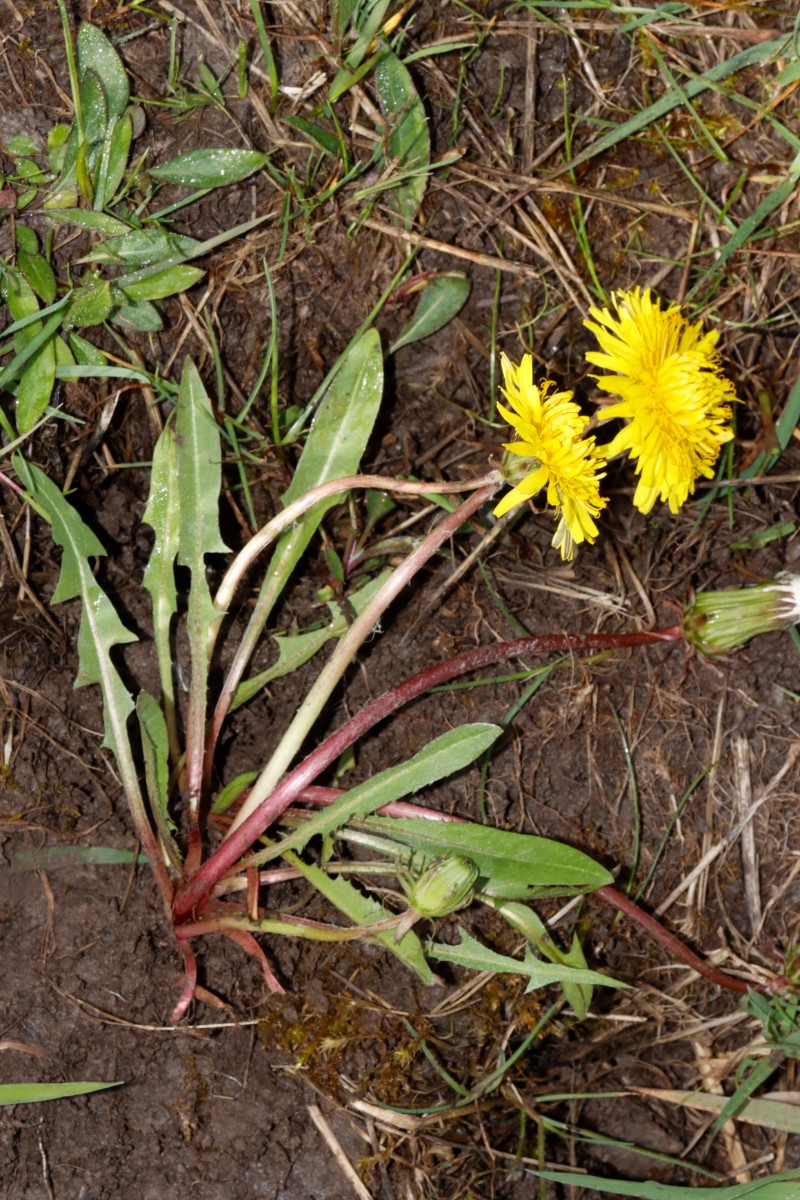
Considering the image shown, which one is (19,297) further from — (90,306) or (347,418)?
(347,418)

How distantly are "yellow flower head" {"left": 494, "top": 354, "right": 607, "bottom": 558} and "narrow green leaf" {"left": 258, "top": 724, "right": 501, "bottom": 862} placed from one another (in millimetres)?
427

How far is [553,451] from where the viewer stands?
70.4 inches

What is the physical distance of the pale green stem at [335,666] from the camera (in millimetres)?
1862

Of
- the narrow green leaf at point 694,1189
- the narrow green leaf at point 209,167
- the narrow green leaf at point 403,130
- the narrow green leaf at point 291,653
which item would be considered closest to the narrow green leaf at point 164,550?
the narrow green leaf at point 291,653

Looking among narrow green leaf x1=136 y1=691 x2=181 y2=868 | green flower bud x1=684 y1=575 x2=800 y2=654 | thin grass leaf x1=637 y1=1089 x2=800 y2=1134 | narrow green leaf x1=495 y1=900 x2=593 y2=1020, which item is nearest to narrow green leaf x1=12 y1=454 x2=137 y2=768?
narrow green leaf x1=136 y1=691 x2=181 y2=868

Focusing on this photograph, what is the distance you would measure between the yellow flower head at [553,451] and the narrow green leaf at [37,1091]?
138 centimetres

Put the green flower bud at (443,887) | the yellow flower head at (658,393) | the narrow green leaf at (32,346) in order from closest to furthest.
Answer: the green flower bud at (443,887) < the yellow flower head at (658,393) < the narrow green leaf at (32,346)

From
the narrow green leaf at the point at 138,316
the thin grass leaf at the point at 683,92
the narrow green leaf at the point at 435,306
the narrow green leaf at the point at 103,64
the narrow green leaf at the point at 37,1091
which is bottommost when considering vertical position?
the narrow green leaf at the point at 37,1091

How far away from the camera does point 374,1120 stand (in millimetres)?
2082

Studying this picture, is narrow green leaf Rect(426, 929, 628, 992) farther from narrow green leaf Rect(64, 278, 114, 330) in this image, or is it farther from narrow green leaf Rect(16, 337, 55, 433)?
narrow green leaf Rect(64, 278, 114, 330)

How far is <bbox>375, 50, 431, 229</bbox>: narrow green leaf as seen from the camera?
2047 mm

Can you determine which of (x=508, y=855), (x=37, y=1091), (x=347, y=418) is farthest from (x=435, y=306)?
(x=37, y=1091)

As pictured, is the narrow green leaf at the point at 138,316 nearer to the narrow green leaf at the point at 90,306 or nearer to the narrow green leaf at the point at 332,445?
the narrow green leaf at the point at 90,306

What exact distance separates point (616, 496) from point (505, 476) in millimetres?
537
